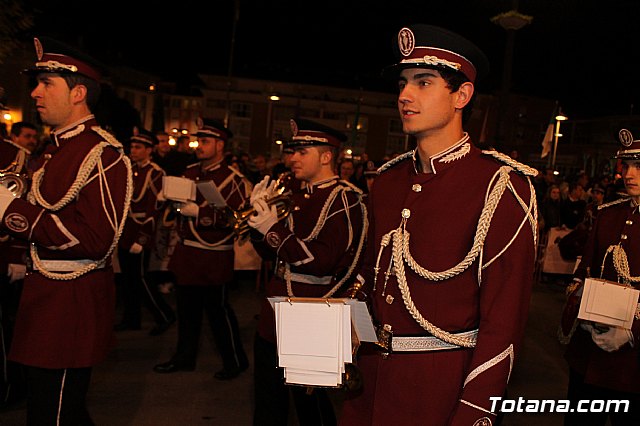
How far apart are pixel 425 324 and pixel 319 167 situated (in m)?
2.60

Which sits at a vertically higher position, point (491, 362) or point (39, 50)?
point (39, 50)

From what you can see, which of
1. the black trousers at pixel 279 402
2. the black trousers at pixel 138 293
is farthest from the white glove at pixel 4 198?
the black trousers at pixel 138 293

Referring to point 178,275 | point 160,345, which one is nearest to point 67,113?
point 178,275

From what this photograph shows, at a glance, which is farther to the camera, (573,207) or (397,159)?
(573,207)

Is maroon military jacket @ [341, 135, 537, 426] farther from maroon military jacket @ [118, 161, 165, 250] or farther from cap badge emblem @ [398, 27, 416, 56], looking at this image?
maroon military jacket @ [118, 161, 165, 250]

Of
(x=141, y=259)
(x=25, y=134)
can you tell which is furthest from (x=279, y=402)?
(x=25, y=134)

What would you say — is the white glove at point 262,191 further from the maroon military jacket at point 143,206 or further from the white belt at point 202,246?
the maroon military jacket at point 143,206

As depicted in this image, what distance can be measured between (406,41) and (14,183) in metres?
2.25

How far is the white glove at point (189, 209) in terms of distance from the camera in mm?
6961

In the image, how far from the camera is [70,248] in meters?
3.70

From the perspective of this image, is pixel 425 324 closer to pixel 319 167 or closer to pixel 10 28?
pixel 319 167

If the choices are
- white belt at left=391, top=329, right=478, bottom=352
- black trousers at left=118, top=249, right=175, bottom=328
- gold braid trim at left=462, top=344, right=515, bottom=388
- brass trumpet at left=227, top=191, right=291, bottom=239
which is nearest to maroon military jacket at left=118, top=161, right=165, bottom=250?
black trousers at left=118, top=249, right=175, bottom=328

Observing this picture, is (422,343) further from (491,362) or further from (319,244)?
(319,244)

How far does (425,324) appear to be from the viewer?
9.04ft
